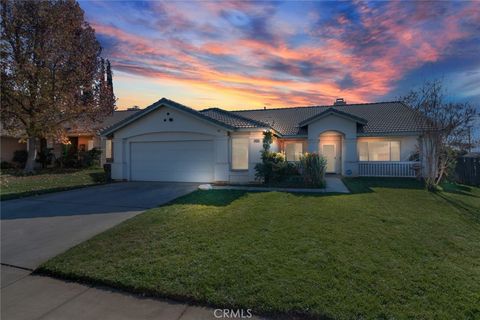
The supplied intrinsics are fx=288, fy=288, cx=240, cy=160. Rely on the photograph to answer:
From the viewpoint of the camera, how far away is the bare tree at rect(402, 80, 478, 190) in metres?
12.9

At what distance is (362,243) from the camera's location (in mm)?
5582

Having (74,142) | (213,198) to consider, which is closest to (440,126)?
(213,198)

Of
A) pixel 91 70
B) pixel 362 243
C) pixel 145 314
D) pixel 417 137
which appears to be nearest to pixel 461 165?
pixel 417 137

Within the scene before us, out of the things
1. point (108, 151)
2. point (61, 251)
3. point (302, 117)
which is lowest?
point (61, 251)

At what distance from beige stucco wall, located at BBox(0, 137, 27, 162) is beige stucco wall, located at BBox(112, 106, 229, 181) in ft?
50.2

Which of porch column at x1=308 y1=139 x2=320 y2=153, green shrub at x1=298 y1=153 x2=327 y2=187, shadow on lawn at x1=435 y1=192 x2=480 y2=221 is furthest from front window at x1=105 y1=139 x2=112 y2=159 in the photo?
shadow on lawn at x1=435 y1=192 x2=480 y2=221

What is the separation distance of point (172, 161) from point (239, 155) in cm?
357

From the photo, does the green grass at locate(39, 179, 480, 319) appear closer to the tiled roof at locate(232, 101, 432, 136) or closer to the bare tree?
the bare tree

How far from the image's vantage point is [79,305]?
3.79 metres

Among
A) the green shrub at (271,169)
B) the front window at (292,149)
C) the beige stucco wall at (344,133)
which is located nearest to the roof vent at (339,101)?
the front window at (292,149)

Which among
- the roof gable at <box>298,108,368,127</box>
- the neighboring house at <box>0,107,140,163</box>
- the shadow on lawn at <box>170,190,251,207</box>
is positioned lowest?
the shadow on lawn at <box>170,190,251,207</box>

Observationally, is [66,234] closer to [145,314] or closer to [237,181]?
[145,314]

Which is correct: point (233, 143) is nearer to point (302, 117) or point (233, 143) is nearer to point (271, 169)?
point (271, 169)

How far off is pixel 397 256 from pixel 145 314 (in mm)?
4188
